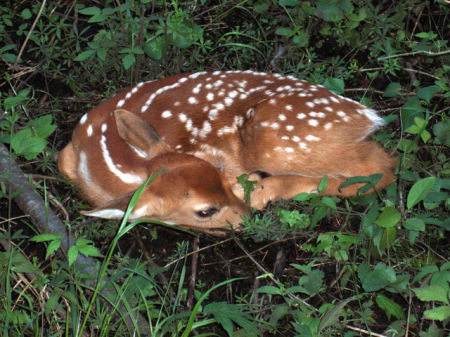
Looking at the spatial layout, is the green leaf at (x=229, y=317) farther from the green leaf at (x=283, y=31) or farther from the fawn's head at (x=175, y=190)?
the green leaf at (x=283, y=31)

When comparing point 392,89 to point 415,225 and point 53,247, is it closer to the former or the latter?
point 415,225

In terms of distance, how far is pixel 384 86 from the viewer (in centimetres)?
393

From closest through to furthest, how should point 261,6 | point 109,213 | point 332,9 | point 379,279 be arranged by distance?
point 379,279
point 109,213
point 332,9
point 261,6

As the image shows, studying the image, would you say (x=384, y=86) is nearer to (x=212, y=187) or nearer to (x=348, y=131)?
(x=348, y=131)

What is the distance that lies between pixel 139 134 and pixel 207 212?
0.54 metres

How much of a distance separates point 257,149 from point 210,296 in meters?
0.88

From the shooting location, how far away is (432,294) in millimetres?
2297

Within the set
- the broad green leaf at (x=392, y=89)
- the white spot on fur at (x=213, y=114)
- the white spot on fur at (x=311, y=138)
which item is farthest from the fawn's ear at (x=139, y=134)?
the broad green leaf at (x=392, y=89)

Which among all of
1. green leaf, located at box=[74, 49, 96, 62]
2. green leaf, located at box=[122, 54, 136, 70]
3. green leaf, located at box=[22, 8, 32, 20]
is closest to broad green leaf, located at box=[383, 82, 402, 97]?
green leaf, located at box=[122, 54, 136, 70]

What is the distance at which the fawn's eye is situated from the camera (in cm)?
290

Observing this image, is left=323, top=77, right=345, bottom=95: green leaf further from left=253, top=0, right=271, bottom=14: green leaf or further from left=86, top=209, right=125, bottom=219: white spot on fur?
→ left=86, top=209, right=125, bottom=219: white spot on fur

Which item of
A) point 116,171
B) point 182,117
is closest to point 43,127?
point 116,171

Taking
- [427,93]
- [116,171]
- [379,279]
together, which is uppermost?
[427,93]

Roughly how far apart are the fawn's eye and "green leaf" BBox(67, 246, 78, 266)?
66cm
